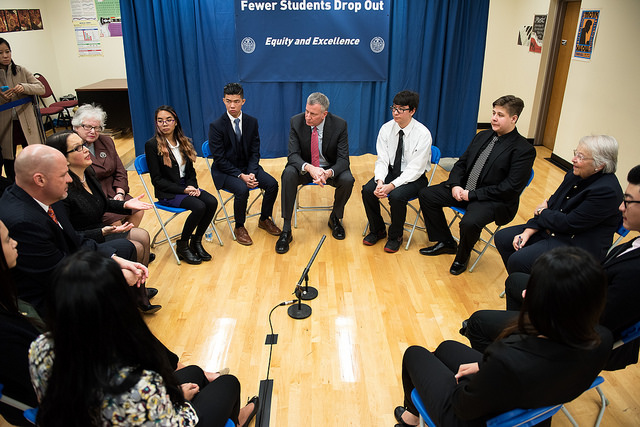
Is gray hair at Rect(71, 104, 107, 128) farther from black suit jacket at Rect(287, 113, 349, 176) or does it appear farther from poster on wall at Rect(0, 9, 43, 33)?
poster on wall at Rect(0, 9, 43, 33)

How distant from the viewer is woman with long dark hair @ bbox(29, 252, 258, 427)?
1.23m

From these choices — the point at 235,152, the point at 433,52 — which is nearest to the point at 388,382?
the point at 235,152

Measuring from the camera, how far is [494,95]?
→ 7742 mm

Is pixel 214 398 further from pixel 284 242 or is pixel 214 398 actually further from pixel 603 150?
pixel 603 150

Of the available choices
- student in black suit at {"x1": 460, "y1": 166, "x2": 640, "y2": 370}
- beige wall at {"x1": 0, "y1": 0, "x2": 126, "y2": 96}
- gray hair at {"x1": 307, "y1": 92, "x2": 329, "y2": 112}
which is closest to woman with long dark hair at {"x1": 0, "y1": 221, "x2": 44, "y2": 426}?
student in black suit at {"x1": 460, "y1": 166, "x2": 640, "y2": 370}

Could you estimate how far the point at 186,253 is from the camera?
3898mm

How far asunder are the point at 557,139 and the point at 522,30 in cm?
198

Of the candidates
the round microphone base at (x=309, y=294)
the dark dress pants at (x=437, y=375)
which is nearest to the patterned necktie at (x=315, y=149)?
the round microphone base at (x=309, y=294)

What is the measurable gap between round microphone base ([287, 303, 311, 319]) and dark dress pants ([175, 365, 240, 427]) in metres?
1.20

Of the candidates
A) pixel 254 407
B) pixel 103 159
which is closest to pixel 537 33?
pixel 103 159

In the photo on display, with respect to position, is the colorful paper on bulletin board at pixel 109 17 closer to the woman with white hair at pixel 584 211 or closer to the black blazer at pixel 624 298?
the woman with white hair at pixel 584 211

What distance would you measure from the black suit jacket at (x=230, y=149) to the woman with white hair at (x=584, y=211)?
2569 mm

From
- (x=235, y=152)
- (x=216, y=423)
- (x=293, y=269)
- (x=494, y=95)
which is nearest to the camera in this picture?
(x=216, y=423)

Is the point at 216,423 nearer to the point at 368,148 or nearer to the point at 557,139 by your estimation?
the point at 368,148
